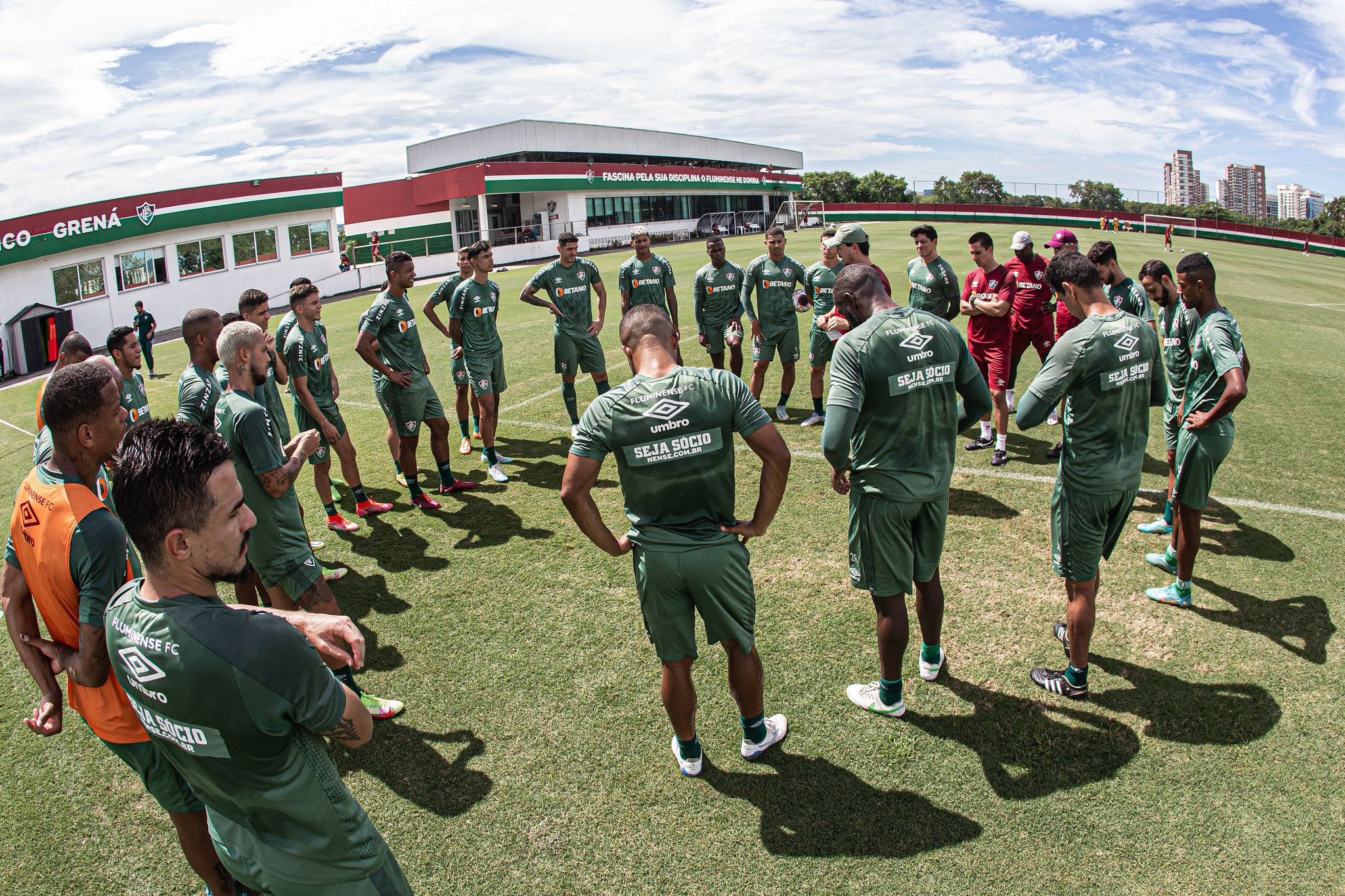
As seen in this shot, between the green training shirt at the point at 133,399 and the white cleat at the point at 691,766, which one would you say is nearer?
the white cleat at the point at 691,766

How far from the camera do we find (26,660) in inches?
123

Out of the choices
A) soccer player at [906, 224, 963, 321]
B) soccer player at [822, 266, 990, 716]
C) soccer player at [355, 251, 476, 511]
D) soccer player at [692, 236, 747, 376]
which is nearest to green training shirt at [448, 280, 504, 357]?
soccer player at [355, 251, 476, 511]

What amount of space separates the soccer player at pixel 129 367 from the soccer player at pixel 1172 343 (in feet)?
26.1

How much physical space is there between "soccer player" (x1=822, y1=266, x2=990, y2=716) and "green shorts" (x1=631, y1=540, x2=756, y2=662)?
2.79 ft

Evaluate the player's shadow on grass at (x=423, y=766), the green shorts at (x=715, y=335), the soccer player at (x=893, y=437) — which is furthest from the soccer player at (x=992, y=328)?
the player's shadow on grass at (x=423, y=766)

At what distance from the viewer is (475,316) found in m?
8.90

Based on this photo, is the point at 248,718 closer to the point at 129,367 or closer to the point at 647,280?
the point at 129,367

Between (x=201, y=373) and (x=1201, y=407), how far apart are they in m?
7.07

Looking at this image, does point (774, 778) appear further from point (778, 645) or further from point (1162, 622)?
point (1162, 622)

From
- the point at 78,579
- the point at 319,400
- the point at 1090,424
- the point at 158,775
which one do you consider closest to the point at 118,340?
the point at 319,400

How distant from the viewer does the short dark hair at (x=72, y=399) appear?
3.18m

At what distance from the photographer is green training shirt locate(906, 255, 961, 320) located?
8.17 metres

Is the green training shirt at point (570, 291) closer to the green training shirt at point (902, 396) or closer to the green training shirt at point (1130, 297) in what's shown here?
the green training shirt at point (1130, 297)

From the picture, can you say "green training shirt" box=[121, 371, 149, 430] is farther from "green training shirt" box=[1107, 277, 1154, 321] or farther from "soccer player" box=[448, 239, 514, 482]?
"green training shirt" box=[1107, 277, 1154, 321]
